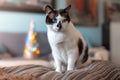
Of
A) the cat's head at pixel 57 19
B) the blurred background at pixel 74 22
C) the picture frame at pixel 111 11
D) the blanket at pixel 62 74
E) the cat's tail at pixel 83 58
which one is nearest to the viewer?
the blanket at pixel 62 74

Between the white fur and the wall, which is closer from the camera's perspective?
the white fur

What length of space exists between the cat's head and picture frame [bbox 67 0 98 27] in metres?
2.53

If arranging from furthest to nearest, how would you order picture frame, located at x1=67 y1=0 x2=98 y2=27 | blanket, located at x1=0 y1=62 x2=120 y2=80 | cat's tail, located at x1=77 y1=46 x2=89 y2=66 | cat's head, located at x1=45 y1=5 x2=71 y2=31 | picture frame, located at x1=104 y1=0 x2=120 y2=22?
picture frame, located at x1=104 y1=0 x2=120 y2=22 → picture frame, located at x1=67 y1=0 x2=98 y2=27 → cat's tail, located at x1=77 y1=46 x2=89 y2=66 → cat's head, located at x1=45 y1=5 x2=71 y2=31 → blanket, located at x1=0 y1=62 x2=120 y2=80

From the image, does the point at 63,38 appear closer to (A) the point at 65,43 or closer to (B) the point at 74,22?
(A) the point at 65,43

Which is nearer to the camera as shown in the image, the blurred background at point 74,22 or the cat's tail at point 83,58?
the cat's tail at point 83,58

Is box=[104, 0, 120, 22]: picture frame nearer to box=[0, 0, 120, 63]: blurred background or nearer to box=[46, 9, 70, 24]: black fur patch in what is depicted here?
box=[0, 0, 120, 63]: blurred background

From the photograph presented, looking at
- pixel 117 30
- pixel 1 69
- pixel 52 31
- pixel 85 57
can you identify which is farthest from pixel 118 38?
pixel 1 69

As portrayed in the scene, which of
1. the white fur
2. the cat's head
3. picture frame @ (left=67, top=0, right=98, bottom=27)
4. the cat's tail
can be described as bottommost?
the cat's tail

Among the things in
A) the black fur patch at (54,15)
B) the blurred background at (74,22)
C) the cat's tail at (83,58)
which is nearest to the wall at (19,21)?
the blurred background at (74,22)

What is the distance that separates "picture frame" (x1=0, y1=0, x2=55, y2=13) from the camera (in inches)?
120

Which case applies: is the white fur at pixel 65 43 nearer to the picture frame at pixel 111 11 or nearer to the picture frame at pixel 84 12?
the picture frame at pixel 84 12

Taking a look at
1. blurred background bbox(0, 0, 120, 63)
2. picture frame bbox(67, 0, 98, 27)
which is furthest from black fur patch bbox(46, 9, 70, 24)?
picture frame bbox(67, 0, 98, 27)

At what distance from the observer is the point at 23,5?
10.4ft

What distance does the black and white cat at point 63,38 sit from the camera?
991mm
